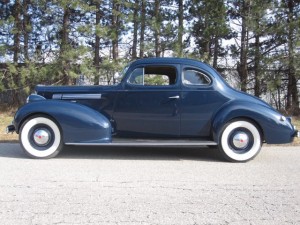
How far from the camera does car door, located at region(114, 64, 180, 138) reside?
6.74 meters

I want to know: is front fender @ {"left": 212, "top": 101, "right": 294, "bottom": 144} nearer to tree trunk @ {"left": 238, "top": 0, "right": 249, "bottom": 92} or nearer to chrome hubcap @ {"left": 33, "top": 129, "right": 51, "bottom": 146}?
chrome hubcap @ {"left": 33, "top": 129, "right": 51, "bottom": 146}

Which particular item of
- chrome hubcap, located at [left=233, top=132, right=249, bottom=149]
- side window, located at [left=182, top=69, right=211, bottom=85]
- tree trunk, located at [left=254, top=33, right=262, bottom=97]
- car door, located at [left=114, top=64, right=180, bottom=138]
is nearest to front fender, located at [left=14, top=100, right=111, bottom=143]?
car door, located at [left=114, top=64, right=180, bottom=138]

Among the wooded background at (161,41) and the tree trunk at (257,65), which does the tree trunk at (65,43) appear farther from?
the tree trunk at (257,65)

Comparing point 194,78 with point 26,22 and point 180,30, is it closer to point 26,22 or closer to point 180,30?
point 180,30

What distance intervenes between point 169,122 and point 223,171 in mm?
1416

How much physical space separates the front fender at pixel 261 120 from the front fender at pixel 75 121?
200 cm

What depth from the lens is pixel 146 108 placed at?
6770 mm

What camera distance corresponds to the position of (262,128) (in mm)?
6551

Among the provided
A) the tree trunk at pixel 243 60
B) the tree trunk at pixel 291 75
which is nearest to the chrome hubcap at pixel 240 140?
the tree trunk at pixel 291 75

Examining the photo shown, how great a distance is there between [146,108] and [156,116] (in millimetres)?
233

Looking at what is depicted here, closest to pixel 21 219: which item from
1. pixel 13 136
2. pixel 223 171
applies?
pixel 223 171

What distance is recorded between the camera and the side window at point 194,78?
6820 millimetres

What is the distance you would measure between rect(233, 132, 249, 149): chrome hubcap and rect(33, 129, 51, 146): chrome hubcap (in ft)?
10.8

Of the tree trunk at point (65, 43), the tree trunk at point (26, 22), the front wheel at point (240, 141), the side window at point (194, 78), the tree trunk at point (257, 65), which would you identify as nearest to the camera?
the front wheel at point (240, 141)
